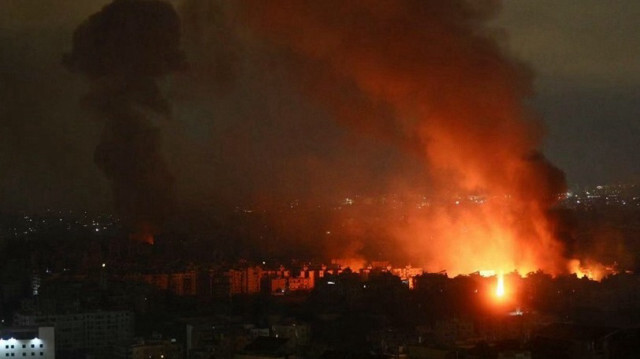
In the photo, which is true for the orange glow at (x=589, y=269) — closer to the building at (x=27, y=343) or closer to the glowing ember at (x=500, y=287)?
the glowing ember at (x=500, y=287)

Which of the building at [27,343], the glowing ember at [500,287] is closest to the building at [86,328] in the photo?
the building at [27,343]

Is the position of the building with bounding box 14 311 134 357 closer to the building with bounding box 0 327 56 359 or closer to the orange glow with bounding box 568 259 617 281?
the building with bounding box 0 327 56 359

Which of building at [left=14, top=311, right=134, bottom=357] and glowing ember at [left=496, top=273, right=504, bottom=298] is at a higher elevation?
glowing ember at [left=496, top=273, right=504, bottom=298]

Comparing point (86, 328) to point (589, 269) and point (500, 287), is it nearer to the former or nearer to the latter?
point (500, 287)

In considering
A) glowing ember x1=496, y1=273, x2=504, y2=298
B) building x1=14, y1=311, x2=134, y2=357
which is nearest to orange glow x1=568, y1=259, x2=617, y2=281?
glowing ember x1=496, y1=273, x2=504, y2=298

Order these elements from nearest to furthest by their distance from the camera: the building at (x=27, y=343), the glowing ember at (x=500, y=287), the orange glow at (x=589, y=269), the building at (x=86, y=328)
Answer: the building at (x=27, y=343), the building at (x=86, y=328), the glowing ember at (x=500, y=287), the orange glow at (x=589, y=269)

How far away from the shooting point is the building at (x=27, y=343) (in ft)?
33.1

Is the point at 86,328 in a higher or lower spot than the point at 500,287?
lower

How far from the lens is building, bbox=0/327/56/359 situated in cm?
1008

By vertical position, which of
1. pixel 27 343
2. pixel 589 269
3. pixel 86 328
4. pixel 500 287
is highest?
pixel 589 269

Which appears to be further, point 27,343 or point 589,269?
point 589,269

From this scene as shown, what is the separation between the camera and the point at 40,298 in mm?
15391

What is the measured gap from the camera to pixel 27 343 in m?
10.3

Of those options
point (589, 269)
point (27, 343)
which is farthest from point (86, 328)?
point (589, 269)
